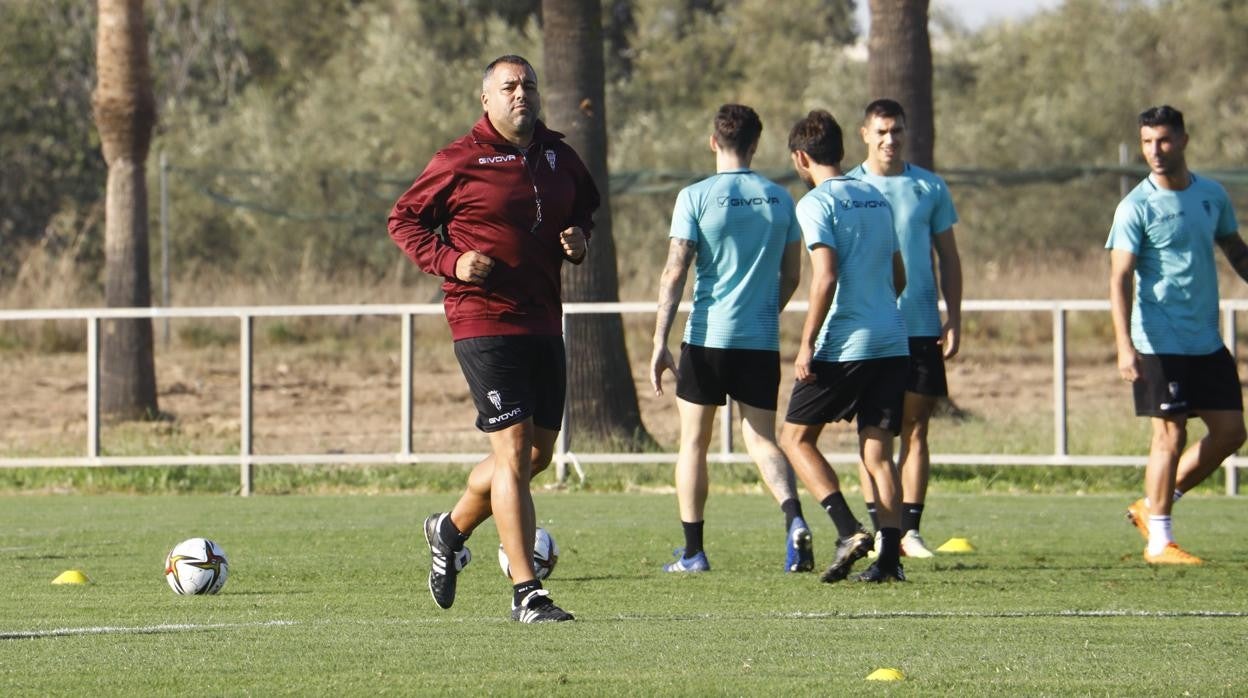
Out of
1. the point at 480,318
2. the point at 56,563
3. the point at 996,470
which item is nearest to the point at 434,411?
the point at 996,470

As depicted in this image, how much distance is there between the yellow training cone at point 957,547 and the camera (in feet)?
36.1

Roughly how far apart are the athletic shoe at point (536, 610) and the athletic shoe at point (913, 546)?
10.7 feet

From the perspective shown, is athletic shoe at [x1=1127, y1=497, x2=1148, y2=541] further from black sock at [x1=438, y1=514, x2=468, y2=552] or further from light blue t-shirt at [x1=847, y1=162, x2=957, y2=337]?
black sock at [x1=438, y1=514, x2=468, y2=552]

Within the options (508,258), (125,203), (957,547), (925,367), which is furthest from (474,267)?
(125,203)

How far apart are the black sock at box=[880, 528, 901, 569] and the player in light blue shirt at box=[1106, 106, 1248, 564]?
1.59 m

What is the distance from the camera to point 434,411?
23734 millimetres

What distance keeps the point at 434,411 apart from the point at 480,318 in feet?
52.7

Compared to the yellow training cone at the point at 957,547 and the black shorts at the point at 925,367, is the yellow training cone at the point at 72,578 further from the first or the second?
the yellow training cone at the point at 957,547

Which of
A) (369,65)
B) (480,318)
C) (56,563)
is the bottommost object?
(56,563)

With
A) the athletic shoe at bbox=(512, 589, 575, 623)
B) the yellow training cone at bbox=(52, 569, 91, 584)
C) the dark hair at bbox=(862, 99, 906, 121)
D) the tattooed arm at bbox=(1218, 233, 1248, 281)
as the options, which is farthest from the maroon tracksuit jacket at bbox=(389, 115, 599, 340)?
the tattooed arm at bbox=(1218, 233, 1248, 281)

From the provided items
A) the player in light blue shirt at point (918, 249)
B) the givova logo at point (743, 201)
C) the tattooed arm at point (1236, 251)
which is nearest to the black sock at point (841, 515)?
the player in light blue shirt at point (918, 249)

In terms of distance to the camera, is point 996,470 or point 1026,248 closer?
point 996,470

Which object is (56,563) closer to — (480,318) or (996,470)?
(480,318)

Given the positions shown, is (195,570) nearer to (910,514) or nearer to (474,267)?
(474,267)
